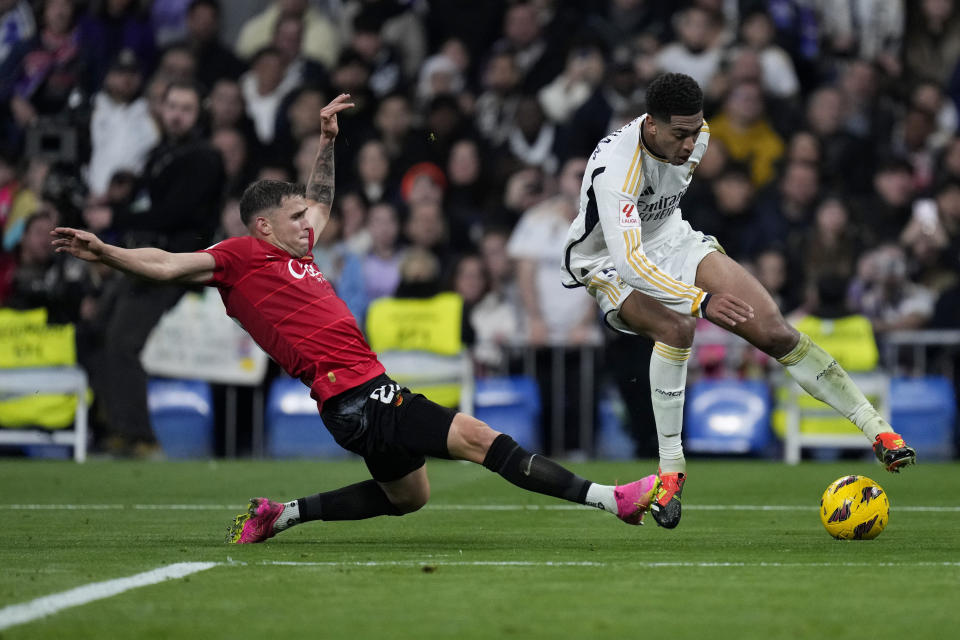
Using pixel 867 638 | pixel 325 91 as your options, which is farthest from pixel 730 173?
pixel 867 638

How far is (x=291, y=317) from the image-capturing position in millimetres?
7305

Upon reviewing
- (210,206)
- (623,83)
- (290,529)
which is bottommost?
(290,529)

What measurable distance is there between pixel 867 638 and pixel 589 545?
2.75 metres

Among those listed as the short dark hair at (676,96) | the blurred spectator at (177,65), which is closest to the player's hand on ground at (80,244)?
the short dark hair at (676,96)

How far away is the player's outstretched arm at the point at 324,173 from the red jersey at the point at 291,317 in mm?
617

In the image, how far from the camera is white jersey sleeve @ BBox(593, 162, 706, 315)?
7.49 m

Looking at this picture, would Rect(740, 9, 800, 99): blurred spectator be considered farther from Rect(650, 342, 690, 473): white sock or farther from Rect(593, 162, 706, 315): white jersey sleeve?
Rect(593, 162, 706, 315): white jersey sleeve

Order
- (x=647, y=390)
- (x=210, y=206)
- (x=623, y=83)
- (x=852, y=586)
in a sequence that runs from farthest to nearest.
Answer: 1. (x=623, y=83)
2. (x=647, y=390)
3. (x=210, y=206)
4. (x=852, y=586)

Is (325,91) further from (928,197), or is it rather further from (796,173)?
(928,197)

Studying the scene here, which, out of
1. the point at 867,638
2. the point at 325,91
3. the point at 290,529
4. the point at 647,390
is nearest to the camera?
the point at 867,638

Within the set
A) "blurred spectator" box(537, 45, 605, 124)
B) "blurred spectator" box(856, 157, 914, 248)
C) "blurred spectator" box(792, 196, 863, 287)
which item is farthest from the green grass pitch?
"blurred spectator" box(537, 45, 605, 124)

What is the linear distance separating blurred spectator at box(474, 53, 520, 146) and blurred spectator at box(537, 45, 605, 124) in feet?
0.99

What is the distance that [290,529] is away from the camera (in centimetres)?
822

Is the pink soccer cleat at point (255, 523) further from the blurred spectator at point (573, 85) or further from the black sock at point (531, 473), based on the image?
the blurred spectator at point (573, 85)
